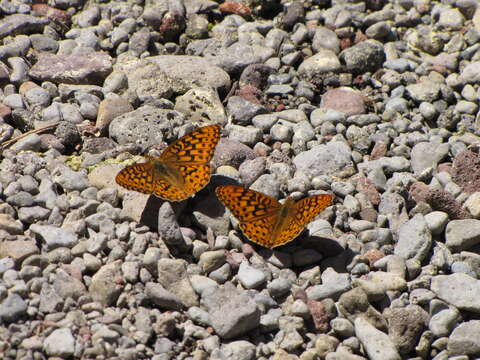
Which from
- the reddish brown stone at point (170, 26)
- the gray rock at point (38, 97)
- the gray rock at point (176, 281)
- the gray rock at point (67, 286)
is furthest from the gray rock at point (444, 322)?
the reddish brown stone at point (170, 26)

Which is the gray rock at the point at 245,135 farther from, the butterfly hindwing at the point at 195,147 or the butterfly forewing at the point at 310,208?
the butterfly forewing at the point at 310,208

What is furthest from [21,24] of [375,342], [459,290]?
[459,290]

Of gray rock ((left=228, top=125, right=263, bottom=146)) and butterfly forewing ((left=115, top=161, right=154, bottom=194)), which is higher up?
butterfly forewing ((left=115, top=161, right=154, bottom=194))

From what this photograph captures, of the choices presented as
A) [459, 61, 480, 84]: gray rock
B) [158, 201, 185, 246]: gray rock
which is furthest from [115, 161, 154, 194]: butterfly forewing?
[459, 61, 480, 84]: gray rock

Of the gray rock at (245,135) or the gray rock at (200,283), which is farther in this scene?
the gray rock at (245,135)

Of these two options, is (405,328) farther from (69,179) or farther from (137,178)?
(69,179)

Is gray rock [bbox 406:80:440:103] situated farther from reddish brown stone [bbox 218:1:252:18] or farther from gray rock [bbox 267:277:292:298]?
gray rock [bbox 267:277:292:298]

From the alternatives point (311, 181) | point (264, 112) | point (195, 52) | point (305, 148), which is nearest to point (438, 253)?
point (311, 181)
